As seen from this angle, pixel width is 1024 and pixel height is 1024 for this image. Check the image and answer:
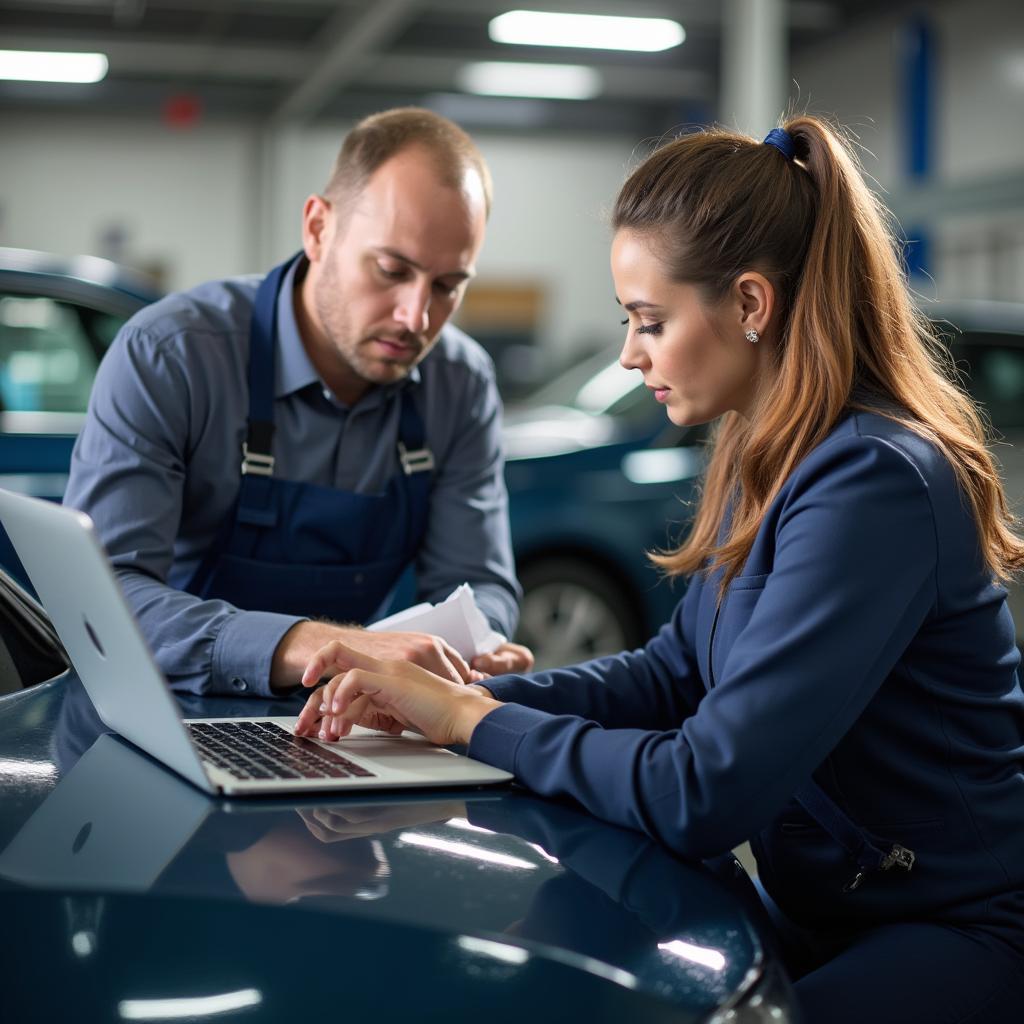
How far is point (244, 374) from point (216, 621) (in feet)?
1.63

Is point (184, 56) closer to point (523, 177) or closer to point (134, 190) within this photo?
point (134, 190)

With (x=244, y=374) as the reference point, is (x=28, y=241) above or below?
above

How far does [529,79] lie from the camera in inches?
495

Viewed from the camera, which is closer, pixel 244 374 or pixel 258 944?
pixel 258 944

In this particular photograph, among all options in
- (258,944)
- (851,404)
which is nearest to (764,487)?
(851,404)

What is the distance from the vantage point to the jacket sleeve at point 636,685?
1.51 metres

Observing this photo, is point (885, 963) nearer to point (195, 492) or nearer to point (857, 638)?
point (857, 638)

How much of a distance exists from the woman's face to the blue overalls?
780 mm

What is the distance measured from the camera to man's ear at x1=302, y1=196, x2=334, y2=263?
218 centimetres

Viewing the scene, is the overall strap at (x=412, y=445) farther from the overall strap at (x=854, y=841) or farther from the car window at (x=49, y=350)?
the car window at (x=49, y=350)

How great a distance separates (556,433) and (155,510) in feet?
9.23

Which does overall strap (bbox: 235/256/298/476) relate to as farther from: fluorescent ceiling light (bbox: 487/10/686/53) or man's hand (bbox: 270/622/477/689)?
fluorescent ceiling light (bbox: 487/10/686/53)

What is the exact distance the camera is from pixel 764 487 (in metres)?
1.30

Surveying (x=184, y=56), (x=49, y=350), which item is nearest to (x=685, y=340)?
(x=49, y=350)
